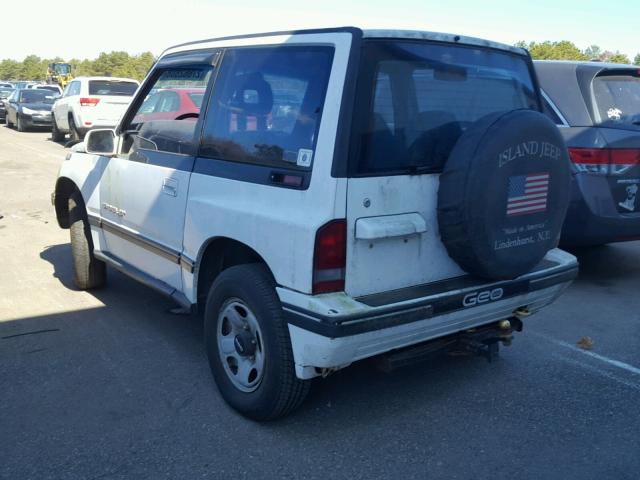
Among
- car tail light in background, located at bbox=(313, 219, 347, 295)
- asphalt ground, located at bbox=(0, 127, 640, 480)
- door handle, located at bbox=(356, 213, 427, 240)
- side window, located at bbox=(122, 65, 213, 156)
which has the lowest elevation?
asphalt ground, located at bbox=(0, 127, 640, 480)

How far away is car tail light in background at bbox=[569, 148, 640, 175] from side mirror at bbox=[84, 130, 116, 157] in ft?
12.3

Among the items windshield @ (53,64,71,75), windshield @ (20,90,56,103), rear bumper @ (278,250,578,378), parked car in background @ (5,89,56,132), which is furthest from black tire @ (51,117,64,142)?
windshield @ (53,64,71,75)

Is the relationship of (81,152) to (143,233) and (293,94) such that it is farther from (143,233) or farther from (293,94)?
(293,94)

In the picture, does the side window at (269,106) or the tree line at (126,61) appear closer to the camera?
the side window at (269,106)

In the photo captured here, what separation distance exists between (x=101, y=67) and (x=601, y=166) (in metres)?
69.8

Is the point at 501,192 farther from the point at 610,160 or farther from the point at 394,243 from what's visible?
the point at 610,160

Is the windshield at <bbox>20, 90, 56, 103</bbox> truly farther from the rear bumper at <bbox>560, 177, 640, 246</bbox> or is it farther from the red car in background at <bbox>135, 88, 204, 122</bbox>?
the rear bumper at <bbox>560, 177, 640, 246</bbox>

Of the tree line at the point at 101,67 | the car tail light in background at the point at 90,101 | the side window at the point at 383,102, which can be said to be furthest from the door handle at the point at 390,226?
the tree line at the point at 101,67

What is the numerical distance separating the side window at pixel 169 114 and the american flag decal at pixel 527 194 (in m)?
1.81

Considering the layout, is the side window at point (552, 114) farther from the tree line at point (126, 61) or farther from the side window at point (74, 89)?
the side window at point (74, 89)

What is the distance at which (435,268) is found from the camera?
3.38 m

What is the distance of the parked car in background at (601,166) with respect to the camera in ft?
18.1

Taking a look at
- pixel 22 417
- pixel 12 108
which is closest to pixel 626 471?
pixel 22 417

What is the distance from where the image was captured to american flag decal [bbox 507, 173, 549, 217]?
326 cm
